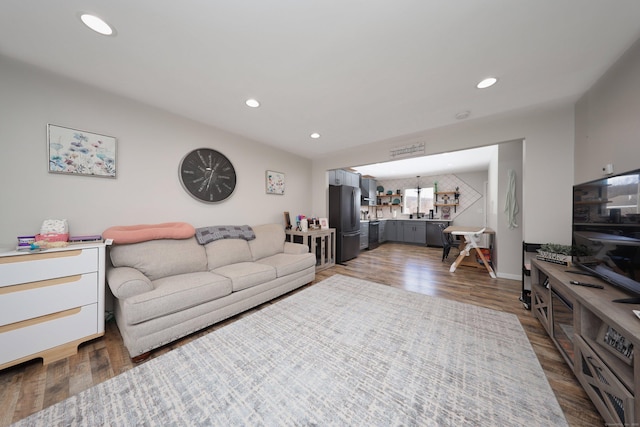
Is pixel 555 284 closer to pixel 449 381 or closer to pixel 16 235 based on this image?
pixel 449 381

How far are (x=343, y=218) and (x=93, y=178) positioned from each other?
3.73 metres

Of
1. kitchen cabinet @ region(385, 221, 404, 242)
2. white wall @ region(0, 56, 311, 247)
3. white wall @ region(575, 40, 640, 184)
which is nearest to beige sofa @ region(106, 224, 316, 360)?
white wall @ region(0, 56, 311, 247)

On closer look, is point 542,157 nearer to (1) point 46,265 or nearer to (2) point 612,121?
(2) point 612,121

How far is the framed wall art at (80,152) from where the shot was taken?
179 cm

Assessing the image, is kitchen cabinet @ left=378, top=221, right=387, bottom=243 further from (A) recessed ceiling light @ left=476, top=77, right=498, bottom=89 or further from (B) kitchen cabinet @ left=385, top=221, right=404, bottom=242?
(A) recessed ceiling light @ left=476, top=77, right=498, bottom=89

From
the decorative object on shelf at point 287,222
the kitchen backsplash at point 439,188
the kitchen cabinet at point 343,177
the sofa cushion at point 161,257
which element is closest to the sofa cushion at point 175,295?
the sofa cushion at point 161,257

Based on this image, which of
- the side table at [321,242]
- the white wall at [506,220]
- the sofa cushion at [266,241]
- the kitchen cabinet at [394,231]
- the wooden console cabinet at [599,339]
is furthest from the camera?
the kitchen cabinet at [394,231]

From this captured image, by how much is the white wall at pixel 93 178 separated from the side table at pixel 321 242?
1.09 m

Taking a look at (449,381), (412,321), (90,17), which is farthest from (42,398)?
(412,321)

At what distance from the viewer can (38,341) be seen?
1.41 meters

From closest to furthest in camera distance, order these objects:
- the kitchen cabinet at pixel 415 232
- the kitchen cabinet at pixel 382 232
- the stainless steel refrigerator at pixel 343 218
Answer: the stainless steel refrigerator at pixel 343 218 → the kitchen cabinet at pixel 415 232 → the kitchen cabinet at pixel 382 232

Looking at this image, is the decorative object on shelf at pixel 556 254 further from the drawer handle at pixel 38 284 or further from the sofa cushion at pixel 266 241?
the drawer handle at pixel 38 284

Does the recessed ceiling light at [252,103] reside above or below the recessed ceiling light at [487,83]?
below

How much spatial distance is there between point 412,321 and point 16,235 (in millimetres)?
3696
